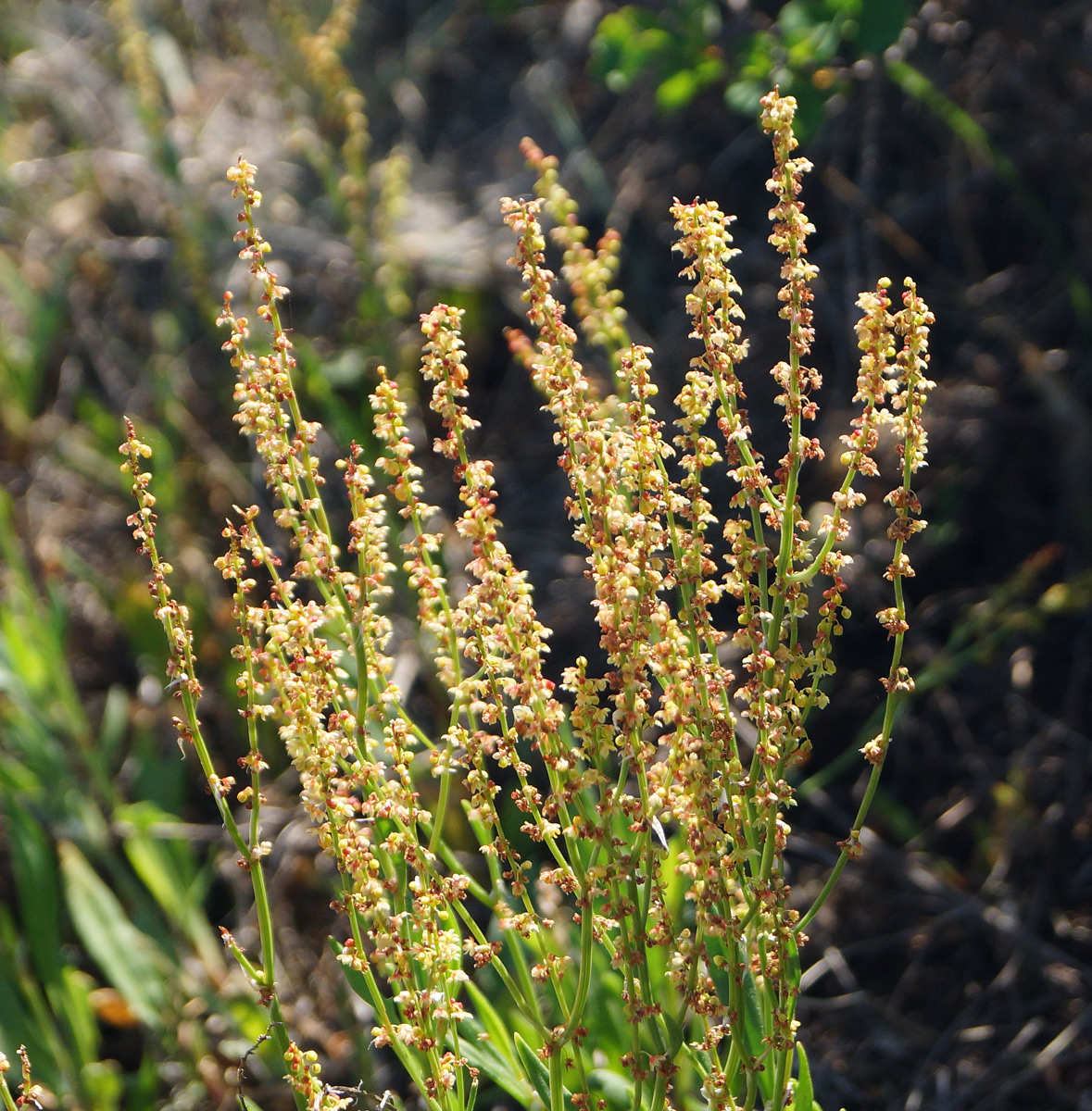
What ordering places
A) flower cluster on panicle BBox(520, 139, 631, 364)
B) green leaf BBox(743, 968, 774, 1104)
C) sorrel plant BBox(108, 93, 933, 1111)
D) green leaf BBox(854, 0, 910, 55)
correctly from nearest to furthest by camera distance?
sorrel plant BBox(108, 93, 933, 1111) < green leaf BBox(743, 968, 774, 1104) < flower cluster on panicle BBox(520, 139, 631, 364) < green leaf BBox(854, 0, 910, 55)

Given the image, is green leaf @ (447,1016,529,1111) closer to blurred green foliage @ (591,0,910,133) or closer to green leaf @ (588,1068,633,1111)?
green leaf @ (588,1068,633,1111)

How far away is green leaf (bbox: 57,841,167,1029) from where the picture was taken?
2.30m

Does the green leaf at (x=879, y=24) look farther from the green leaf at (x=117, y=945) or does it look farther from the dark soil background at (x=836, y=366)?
the green leaf at (x=117, y=945)

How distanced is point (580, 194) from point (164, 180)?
4.75ft

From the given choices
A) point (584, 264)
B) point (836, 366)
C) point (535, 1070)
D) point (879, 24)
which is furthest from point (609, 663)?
point (836, 366)

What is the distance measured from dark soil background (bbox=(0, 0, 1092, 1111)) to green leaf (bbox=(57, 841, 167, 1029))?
1.03 feet

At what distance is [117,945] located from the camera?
237 centimetres

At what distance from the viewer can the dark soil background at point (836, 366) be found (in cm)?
231

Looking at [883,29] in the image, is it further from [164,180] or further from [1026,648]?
[164,180]

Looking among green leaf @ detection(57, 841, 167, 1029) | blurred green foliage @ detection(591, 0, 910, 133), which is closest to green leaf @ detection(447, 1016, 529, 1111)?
green leaf @ detection(57, 841, 167, 1029)

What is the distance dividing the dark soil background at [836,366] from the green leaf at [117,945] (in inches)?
12.3

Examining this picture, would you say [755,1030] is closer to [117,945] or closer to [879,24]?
[117,945]

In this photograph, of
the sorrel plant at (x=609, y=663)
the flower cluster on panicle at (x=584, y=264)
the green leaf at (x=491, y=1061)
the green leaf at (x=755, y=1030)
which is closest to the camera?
the sorrel plant at (x=609, y=663)

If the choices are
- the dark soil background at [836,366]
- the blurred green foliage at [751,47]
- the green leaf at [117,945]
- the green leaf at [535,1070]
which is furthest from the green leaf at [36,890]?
the blurred green foliage at [751,47]
